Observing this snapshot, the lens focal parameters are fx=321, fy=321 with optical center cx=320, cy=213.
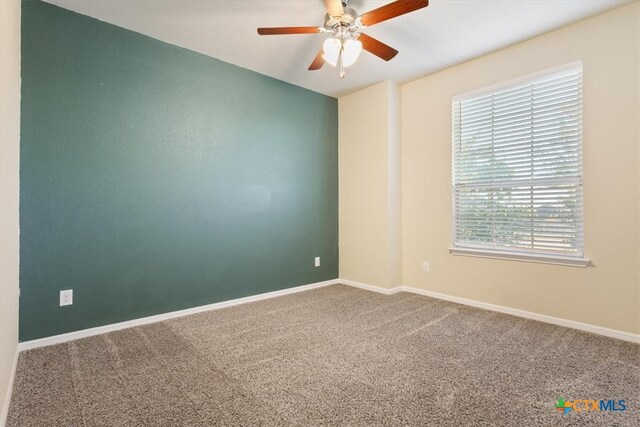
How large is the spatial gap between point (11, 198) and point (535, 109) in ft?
13.1

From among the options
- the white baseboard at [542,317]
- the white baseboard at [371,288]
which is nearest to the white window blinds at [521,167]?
the white baseboard at [542,317]

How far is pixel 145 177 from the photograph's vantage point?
2.84m

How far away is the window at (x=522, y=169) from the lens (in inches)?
105

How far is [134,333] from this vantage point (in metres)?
2.60

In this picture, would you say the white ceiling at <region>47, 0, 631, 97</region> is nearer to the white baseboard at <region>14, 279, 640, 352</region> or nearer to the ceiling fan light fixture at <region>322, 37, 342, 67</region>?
the ceiling fan light fixture at <region>322, 37, 342, 67</region>

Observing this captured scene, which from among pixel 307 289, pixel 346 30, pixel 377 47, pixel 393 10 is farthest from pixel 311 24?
pixel 307 289

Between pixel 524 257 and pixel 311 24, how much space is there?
9.08ft

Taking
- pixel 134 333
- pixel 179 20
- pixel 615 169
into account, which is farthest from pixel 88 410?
pixel 615 169

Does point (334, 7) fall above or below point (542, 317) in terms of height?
above

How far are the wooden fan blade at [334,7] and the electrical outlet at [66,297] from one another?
2.79 m

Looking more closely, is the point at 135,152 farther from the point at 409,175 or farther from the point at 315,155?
the point at 409,175

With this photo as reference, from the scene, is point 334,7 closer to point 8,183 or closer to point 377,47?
point 377,47

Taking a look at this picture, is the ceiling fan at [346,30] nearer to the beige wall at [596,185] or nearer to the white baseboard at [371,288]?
the beige wall at [596,185]

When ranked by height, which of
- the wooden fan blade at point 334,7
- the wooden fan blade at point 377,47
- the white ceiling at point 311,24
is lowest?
the wooden fan blade at point 377,47
